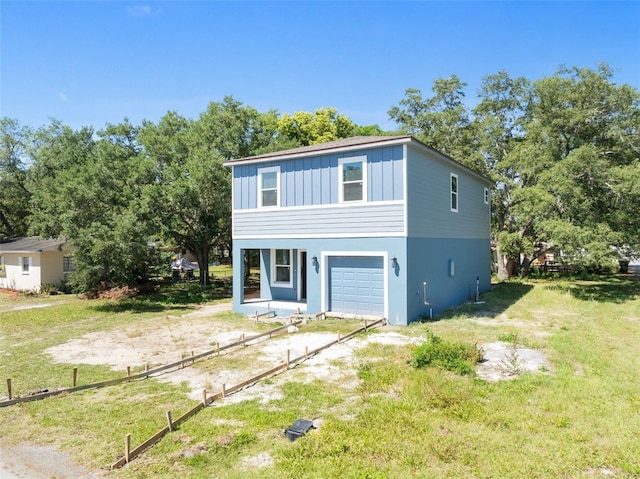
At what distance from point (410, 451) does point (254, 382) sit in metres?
3.35

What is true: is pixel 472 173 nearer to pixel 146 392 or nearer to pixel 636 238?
pixel 636 238

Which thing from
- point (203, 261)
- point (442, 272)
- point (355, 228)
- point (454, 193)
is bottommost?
point (442, 272)

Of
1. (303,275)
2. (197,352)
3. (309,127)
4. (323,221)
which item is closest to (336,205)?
(323,221)

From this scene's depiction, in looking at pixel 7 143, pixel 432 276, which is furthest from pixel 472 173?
pixel 7 143

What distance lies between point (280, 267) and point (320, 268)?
2878 millimetres

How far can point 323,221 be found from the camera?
13227 millimetres

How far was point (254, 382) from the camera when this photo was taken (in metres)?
7.24

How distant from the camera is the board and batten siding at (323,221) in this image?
12039mm

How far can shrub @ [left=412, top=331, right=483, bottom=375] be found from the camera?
7.62 m

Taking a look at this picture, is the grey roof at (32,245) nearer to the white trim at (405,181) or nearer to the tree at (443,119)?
the white trim at (405,181)

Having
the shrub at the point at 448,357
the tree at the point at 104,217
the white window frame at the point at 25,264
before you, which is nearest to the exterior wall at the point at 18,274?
the white window frame at the point at 25,264

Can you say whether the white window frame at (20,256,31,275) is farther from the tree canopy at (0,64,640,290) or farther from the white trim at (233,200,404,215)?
the white trim at (233,200,404,215)

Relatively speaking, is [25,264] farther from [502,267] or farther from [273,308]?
[502,267]

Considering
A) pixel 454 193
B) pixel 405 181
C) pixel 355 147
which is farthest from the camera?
pixel 454 193
